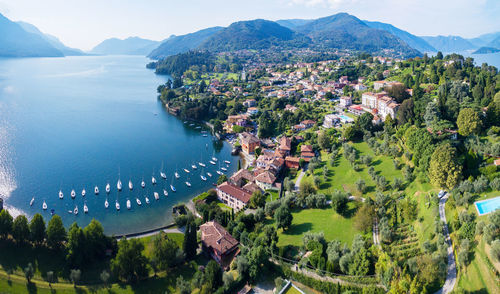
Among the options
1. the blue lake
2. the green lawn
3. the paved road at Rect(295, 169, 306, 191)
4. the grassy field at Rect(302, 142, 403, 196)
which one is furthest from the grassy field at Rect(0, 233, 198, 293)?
the grassy field at Rect(302, 142, 403, 196)

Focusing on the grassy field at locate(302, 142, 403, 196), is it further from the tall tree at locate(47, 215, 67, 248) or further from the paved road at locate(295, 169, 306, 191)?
the tall tree at locate(47, 215, 67, 248)

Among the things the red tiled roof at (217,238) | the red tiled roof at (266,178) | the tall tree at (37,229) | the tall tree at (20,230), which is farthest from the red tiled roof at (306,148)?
the tall tree at (20,230)

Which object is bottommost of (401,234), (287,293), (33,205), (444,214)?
(33,205)

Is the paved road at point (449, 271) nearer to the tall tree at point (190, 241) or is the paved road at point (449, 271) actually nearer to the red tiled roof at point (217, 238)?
the red tiled roof at point (217, 238)

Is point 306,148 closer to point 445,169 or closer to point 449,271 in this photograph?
point 445,169

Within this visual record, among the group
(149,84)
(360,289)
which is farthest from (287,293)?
(149,84)

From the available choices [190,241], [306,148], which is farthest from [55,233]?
[306,148]

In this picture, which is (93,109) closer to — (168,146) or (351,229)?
(168,146)
